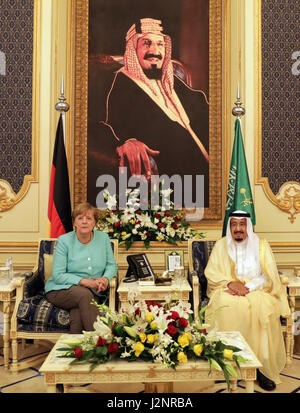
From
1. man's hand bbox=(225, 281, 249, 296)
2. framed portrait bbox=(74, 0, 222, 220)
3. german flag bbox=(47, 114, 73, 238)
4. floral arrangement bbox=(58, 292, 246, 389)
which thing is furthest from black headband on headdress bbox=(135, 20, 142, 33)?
floral arrangement bbox=(58, 292, 246, 389)

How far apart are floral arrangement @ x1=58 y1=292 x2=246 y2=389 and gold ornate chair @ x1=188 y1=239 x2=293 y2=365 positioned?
4.65 ft

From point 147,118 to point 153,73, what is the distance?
61 cm

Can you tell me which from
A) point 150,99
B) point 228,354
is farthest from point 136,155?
→ point 228,354

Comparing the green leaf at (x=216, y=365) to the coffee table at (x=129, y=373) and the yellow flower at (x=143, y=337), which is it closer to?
the coffee table at (x=129, y=373)

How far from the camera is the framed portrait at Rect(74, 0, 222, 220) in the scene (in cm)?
520

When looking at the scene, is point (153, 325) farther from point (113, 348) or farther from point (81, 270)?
point (81, 270)

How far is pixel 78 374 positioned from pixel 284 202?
146 inches

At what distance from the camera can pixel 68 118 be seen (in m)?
5.23

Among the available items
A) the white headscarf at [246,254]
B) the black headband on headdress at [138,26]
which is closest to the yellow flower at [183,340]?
the white headscarf at [246,254]

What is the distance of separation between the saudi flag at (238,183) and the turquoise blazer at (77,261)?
1551 millimetres

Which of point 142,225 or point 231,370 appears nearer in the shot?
point 231,370

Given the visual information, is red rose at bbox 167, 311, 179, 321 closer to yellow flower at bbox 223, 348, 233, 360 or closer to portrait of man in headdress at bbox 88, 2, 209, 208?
yellow flower at bbox 223, 348, 233, 360

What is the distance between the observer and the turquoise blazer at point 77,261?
367 centimetres

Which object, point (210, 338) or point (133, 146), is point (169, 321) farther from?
point (133, 146)
